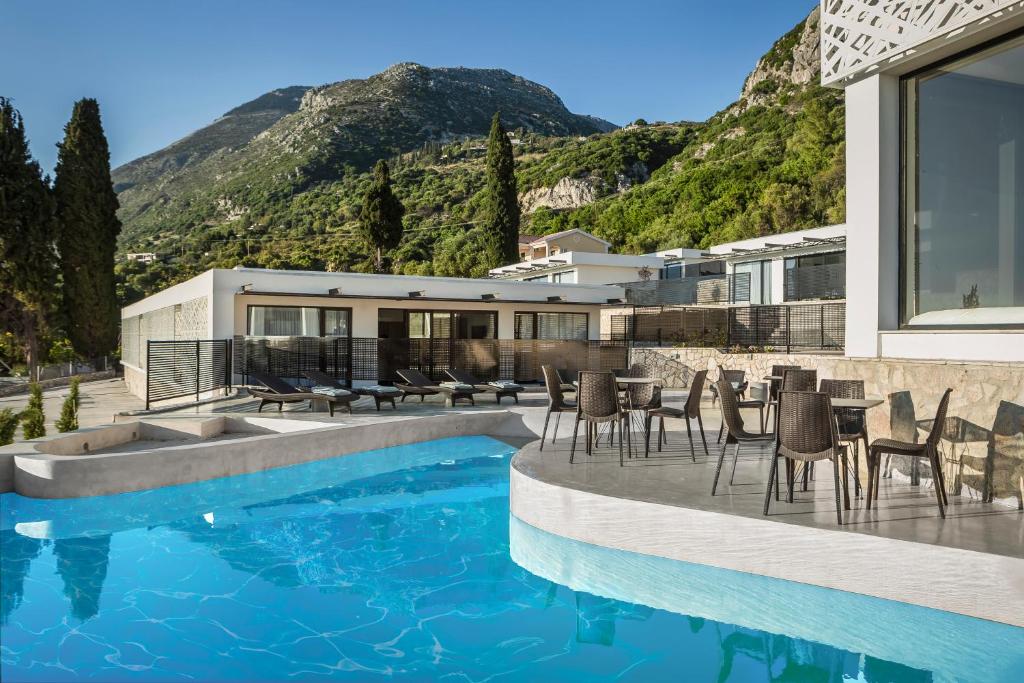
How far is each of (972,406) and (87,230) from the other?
33.1 metres

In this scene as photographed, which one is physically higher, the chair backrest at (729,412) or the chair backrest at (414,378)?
the chair backrest at (729,412)

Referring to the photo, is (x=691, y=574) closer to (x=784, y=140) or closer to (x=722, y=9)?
(x=722, y=9)

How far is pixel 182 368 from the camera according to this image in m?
14.6

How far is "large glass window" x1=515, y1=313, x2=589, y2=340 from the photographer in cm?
2097

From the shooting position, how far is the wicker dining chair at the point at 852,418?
648 cm

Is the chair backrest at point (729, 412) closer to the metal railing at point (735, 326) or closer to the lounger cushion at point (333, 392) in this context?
the lounger cushion at point (333, 392)

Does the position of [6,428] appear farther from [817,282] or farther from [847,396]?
[817,282]

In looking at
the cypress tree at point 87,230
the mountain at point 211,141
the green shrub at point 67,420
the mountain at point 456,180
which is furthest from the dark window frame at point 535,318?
the mountain at point 211,141

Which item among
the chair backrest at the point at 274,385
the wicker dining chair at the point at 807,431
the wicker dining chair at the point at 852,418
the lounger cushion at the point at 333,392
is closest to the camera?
the wicker dining chair at the point at 807,431

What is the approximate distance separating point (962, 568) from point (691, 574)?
1981 millimetres

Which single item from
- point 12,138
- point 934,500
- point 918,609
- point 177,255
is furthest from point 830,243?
point 177,255

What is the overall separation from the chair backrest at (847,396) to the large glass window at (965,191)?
94 centimetres

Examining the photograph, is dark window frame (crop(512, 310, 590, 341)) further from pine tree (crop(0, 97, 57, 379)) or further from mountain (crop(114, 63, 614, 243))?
mountain (crop(114, 63, 614, 243))

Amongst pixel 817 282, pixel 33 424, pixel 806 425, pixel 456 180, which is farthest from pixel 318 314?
pixel 456 180
